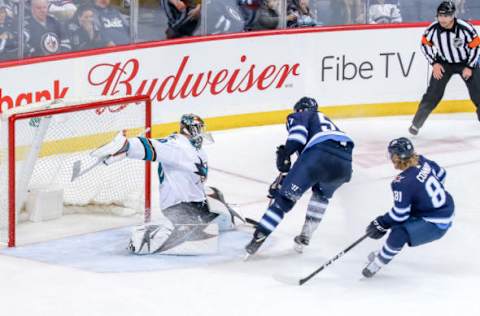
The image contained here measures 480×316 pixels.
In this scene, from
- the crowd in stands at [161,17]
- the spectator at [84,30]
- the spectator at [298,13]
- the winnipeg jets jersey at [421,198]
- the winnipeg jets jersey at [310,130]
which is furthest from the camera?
the spectator at [298,13]

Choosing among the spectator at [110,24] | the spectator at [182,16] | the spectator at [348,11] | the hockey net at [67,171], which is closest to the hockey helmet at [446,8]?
the spectator at [348,11]

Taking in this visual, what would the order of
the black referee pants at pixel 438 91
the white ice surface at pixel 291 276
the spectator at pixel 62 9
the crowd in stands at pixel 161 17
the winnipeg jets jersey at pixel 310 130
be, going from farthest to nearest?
the black referee pants at pixel 438 91 < the spectator at pixel 62 9 < the crowd in stands at pixel 161 17 < the winnipeg jets jersey at pixel 310 130 < the white ice surface at pixel 291 276

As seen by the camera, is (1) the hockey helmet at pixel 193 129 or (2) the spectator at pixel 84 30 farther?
(2) the spectator at pixel 84 30

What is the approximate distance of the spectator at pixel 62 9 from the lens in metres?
9.67

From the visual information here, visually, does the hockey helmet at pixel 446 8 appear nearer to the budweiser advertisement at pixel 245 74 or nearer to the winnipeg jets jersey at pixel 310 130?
the budweiser advertisement at pixel 245 74

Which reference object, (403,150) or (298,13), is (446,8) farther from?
(403,150)

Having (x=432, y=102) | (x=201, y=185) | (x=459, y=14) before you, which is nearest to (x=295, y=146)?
(x=201, y=185)

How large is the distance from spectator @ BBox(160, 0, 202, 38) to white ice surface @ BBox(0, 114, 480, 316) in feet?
6.49

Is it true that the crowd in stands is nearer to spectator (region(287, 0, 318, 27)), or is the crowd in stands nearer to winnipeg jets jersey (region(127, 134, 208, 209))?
spectator (region(287, 0, 318, 27))

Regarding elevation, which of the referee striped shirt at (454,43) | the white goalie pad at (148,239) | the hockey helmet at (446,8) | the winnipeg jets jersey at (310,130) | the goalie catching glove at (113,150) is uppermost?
the winnipeg jets jersey at (310,130)

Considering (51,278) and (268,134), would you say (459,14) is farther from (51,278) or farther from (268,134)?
(51,278)

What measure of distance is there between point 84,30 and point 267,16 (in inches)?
72.3

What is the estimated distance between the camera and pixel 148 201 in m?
8.24

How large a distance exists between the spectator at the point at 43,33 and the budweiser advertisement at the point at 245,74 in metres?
0.12
